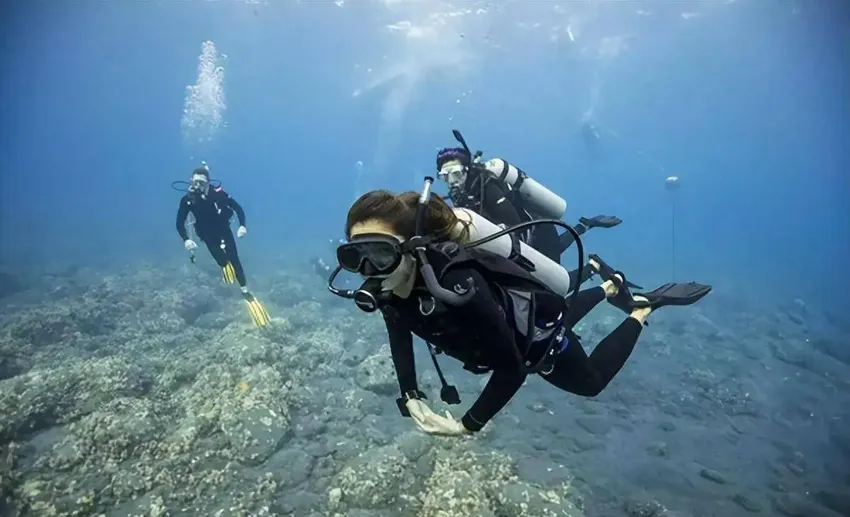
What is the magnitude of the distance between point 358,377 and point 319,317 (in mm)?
5818

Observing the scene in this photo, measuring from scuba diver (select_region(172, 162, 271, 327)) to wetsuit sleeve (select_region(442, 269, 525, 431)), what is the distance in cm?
923

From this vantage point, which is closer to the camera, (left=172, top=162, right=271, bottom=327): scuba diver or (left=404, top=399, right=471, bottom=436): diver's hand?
(left=404, top=399, right=471, bottom=436): diver's hand

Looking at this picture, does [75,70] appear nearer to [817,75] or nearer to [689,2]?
[689,2]

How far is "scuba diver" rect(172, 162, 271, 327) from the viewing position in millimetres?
10948

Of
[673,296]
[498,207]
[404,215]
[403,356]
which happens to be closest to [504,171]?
[498,207]

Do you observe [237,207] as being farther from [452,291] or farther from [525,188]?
[452,291]

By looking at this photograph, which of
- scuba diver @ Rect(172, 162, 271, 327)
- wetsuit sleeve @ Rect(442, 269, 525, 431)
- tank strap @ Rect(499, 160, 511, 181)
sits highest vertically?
scuba diver @ Rect(172, 162, 271, 327)

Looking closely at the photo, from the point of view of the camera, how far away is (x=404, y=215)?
2.69 m

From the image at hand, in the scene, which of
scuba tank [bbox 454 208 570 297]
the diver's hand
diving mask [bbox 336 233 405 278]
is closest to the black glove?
scuba tank [bbox 454 208 570 297]

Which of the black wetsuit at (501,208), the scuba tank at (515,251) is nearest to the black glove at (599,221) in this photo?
the black wetsuit at (501,208)

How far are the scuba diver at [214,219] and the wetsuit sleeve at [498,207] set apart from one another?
762cm

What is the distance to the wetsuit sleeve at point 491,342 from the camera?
8.13 ft

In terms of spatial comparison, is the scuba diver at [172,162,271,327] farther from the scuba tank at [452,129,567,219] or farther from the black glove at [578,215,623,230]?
the black glove at [578,215,623,230]

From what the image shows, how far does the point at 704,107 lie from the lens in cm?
7325
